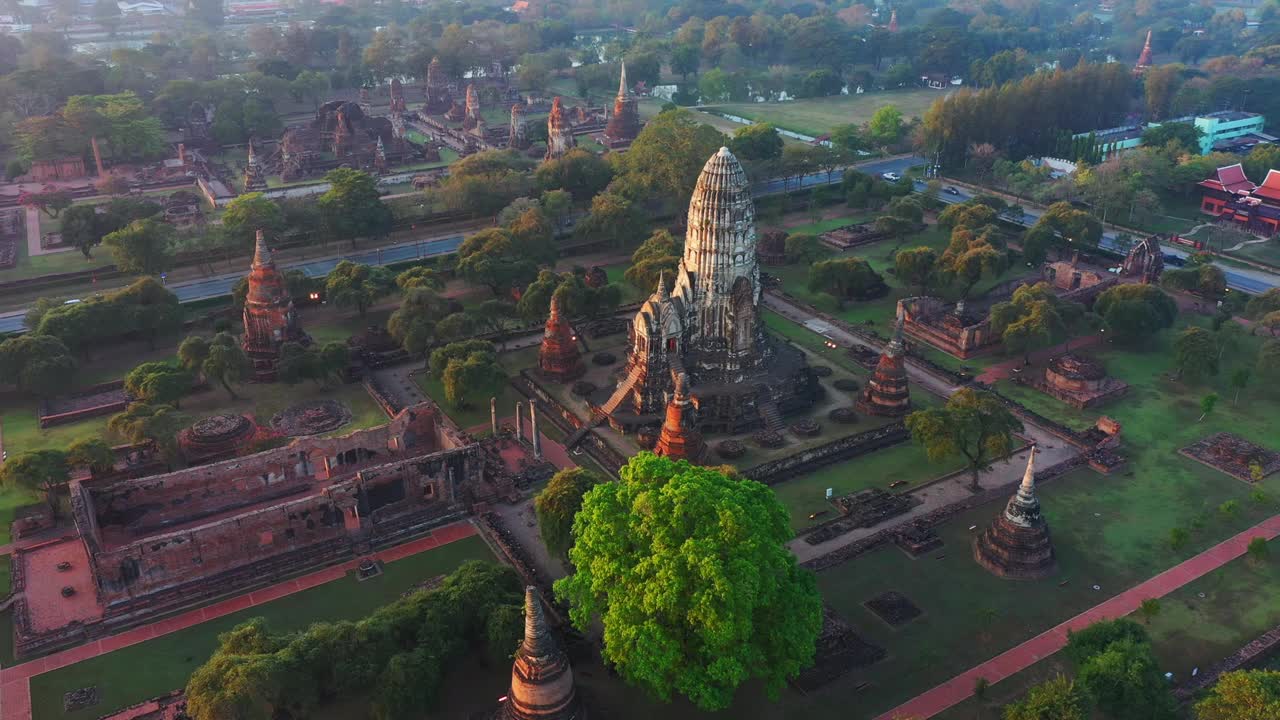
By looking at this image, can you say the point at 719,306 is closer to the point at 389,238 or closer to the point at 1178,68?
the point at 389,238

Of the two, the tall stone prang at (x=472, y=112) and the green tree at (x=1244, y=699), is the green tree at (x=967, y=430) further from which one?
the tall stone prang at (x=472, y=112)

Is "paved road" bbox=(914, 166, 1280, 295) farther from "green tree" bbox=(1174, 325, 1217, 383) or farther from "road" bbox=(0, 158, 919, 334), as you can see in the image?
"road" bbox=(0, 158, 919, 334)

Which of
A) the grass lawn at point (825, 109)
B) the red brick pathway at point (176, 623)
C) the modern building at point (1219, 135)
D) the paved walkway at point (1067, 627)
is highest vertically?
the modern building at point (1219, 135)

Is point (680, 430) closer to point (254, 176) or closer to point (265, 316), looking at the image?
point (265, 316)

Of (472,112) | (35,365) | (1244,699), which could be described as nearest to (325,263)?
(35,365)

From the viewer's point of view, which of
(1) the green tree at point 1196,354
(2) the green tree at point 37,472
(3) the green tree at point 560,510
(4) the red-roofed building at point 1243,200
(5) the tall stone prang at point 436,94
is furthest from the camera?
(5) the tall stone prang at point 436,94

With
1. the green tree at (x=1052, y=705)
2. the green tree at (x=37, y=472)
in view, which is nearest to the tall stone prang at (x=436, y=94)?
the green tree at (x=37, y=472)
